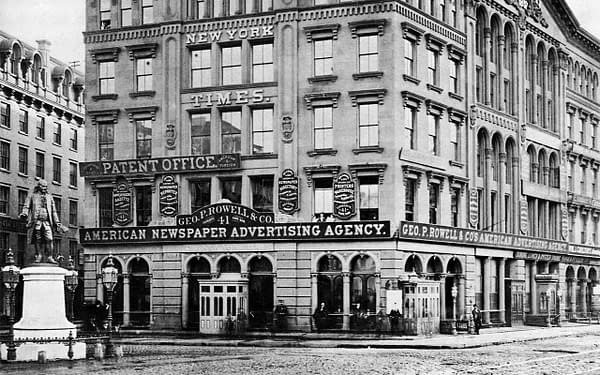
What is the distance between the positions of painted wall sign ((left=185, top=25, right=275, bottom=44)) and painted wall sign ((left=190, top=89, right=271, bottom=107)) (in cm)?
275

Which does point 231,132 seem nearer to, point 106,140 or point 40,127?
point 106,140

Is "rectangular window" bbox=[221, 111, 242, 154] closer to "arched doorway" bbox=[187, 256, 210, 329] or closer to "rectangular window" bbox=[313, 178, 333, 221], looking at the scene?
"rectangular window" bbox=[313, 178, 333, 221]

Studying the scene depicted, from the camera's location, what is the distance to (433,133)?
5741 centimetres

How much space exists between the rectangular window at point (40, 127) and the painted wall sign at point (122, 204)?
18.9 metres

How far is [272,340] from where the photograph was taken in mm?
48125

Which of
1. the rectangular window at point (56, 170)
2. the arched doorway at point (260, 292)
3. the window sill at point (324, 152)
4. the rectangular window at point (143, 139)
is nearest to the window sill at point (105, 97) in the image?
the rectangular window at point (143, 139)

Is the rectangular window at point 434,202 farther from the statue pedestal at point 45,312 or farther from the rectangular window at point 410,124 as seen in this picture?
the statue pedestal at point 45,312

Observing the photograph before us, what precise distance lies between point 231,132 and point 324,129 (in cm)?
501

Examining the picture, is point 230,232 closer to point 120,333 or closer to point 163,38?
point 120,333

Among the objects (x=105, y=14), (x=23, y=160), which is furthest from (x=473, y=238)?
(x=23, y=160)

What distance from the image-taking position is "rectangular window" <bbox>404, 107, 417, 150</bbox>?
5453cm

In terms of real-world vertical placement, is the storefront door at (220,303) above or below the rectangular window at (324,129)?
below

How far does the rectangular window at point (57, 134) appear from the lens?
7750cm

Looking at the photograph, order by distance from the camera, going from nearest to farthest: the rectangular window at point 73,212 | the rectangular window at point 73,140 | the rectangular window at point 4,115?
1. the rectangular window at point 4,115
2. the rectangular window at point 73,212
3. the rectangular window at point 73,140
